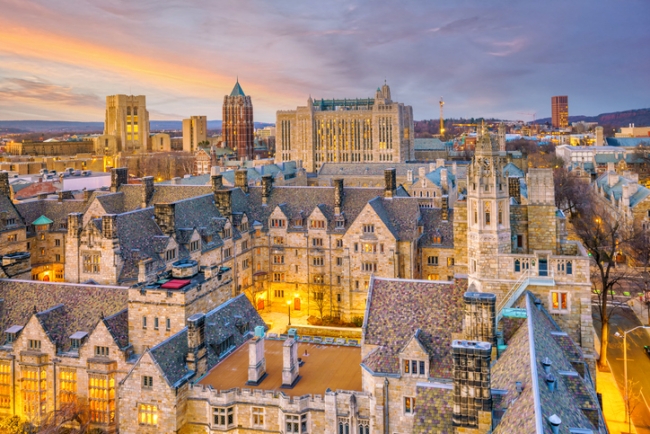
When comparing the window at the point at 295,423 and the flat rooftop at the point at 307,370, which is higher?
the flat rooftop at the point at 307,370

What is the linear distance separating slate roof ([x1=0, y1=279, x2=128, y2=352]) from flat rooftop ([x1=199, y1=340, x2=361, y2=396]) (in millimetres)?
9191

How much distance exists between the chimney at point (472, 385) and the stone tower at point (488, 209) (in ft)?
45.8

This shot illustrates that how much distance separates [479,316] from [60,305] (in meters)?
32.3

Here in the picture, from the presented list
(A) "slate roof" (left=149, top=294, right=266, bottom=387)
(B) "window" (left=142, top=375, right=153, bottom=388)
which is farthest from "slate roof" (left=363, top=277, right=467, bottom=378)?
(B) "window" (left=142, top=375, right=153, bottom=388)

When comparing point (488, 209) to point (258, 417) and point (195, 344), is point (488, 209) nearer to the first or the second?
point (258, 417)

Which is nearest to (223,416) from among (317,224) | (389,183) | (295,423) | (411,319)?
(295,423)

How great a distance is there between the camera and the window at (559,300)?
36219 mm

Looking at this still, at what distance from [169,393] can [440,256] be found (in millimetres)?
39799

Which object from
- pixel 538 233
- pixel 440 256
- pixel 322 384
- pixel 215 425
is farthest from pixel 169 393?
pixel 440 256

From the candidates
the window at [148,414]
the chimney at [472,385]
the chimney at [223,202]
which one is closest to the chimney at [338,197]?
the chimney at [223,202]

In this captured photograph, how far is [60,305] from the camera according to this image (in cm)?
4509

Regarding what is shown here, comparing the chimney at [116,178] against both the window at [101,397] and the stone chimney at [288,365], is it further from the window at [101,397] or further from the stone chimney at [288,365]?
the stone chimney at [288,365]

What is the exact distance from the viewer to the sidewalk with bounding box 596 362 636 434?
139 ft

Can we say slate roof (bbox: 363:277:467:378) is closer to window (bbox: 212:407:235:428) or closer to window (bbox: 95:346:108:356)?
window (bbox: 212:407:235:428)
